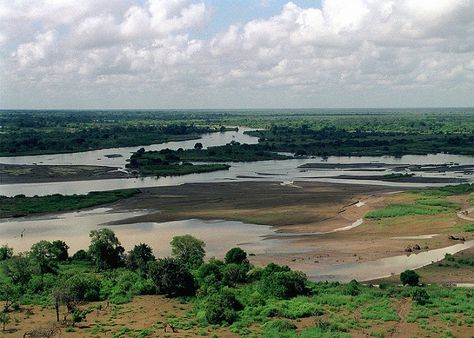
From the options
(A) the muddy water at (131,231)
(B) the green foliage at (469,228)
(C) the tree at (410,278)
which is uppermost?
(C) the tree at (410,278)

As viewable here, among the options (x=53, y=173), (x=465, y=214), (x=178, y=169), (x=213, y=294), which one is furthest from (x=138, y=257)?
(x=178, y=169)

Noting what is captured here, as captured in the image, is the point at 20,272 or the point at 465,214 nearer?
the point at 20,272

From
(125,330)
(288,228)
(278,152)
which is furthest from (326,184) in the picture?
(125,330)

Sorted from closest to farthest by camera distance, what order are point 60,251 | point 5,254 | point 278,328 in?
1. point 278,328
2. point 60,251
3. point 5,254

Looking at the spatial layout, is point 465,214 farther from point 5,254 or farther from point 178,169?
point 178,169

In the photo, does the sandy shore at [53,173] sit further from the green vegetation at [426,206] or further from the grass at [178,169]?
the green vegetation at [426,206]

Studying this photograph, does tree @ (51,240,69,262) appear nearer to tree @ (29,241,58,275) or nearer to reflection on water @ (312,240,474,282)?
tree @ (29,241,58,275)

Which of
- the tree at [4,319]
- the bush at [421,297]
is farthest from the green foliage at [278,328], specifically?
the tree at [4,319]
